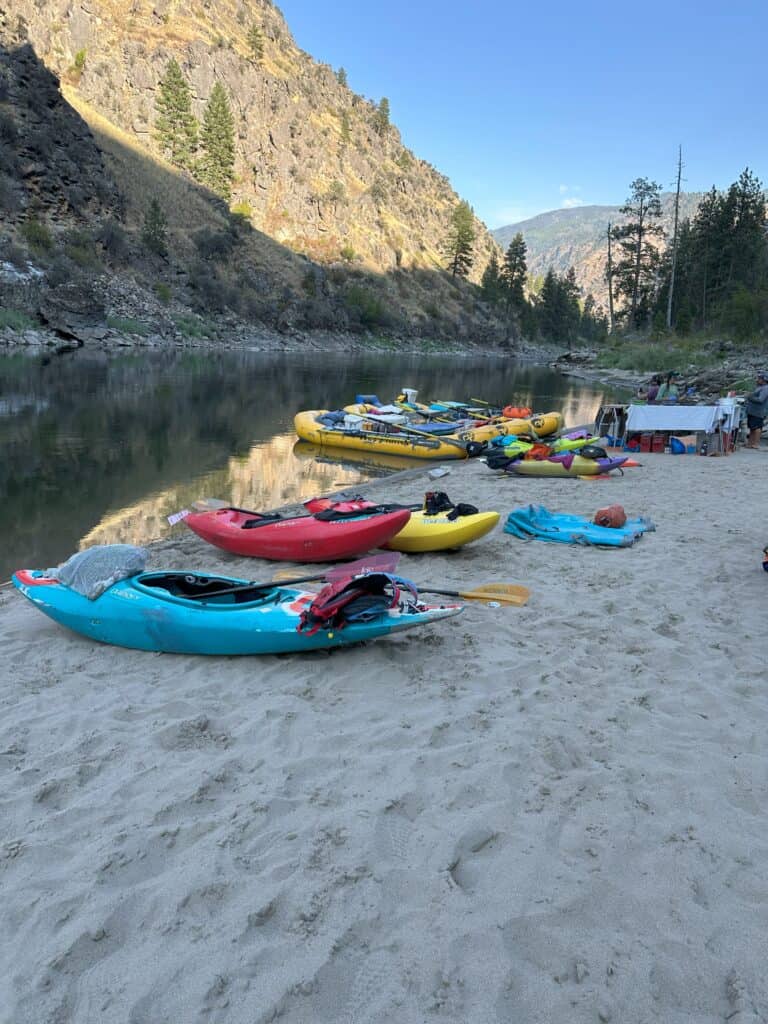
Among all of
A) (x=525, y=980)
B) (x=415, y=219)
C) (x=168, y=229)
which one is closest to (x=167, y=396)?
(x=525, y=980)

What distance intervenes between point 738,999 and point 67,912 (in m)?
2.13

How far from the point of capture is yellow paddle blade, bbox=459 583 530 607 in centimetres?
468

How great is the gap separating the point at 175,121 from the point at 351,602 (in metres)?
70.3

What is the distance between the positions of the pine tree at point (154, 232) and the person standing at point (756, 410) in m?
42.3

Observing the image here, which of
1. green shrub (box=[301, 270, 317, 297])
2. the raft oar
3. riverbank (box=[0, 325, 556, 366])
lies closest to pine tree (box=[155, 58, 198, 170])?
green shrub (box=[301, 270, 317, 297])

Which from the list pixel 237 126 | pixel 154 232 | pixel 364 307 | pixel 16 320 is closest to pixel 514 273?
pixel 364 307

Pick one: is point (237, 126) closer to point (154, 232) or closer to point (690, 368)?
point (154, 232)

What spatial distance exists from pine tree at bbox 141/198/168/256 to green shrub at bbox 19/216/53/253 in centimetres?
984

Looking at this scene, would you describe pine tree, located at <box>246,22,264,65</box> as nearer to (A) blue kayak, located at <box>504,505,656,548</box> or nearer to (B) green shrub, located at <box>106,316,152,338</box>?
(B) green shrub, located at <box>106,316,152,338</box>

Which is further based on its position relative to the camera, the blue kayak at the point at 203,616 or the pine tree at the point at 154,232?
the pine tree at the point at 154,232

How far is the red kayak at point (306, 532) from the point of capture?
226 inches

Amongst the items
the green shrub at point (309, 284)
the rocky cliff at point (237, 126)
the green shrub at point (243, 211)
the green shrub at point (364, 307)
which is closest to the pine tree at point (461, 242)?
the rocky cliff at point (237, 126)

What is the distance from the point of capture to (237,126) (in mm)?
65188

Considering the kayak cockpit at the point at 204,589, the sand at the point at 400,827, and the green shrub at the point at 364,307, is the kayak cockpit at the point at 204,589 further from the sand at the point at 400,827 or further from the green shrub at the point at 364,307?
the green shrub at the point at 364,307
